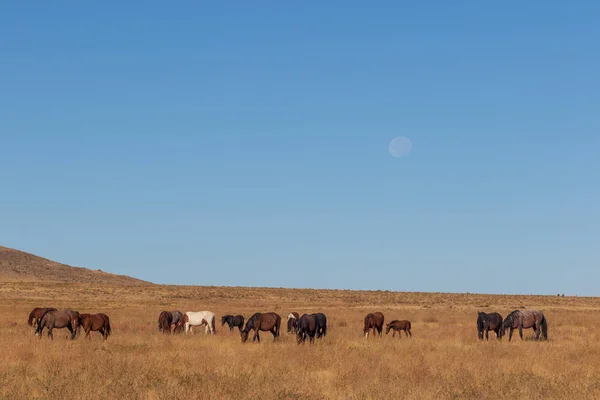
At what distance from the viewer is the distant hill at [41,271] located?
413 ft

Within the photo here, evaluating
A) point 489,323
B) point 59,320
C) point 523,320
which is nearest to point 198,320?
point 59,320

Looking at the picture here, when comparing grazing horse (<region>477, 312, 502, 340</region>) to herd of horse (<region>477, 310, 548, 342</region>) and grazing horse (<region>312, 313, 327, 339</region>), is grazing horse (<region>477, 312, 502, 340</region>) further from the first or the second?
grazing horse (<region>312, 313, 327, 339</region>)

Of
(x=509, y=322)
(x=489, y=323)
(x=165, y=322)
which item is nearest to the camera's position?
(x=489, y=323)

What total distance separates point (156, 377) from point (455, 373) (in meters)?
7.31

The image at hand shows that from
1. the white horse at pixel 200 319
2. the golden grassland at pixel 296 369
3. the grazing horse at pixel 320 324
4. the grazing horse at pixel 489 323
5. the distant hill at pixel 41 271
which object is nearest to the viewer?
the golden grassland at pixel 296 369

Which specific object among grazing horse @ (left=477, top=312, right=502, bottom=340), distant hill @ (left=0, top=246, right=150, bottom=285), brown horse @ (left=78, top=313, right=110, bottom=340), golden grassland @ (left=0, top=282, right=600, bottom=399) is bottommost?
golden grassland @ (left=0, top=282, right=600, bottom=399)

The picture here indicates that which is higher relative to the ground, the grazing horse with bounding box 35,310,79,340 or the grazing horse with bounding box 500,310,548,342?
the grazing horse with bounding box 500,310,548,342

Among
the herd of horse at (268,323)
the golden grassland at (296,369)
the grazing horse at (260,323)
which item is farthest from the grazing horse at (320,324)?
the grazing horse at (260,323)

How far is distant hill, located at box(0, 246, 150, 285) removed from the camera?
12581 centimetres

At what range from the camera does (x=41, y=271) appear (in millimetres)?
132625

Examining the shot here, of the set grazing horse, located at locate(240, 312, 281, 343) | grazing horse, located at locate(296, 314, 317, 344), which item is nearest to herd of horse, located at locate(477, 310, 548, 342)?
grazing horse, located at locate(296, 314, 317, 344)

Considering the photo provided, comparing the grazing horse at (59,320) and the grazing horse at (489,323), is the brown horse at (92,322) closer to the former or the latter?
the grazing horse at (59,320)

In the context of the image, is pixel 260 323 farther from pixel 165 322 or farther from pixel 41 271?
pixel 41 271

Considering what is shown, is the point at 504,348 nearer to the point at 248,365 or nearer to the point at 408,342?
the point at 408,342
